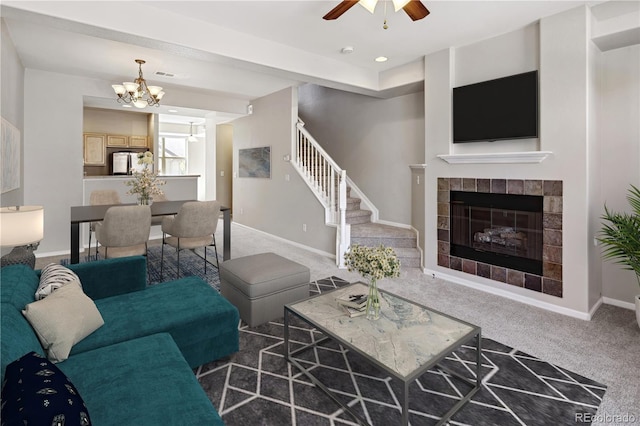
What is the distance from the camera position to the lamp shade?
223 cm

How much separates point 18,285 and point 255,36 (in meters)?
3.19

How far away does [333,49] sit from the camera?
4.19m

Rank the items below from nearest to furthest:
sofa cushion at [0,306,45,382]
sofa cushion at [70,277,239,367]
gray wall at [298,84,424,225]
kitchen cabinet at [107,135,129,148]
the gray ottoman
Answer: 1. sofa cushion at [0,306,45,382]
2. sofa cushion at [70,277,239,367]
3. the gray ottoman
4. gray wall at [298,84,424,225]
5. kitchen cabinet at [107,135,129,148]

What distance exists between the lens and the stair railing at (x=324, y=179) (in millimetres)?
4883

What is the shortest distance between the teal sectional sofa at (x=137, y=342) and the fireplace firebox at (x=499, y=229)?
301cm

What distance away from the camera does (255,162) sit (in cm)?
725

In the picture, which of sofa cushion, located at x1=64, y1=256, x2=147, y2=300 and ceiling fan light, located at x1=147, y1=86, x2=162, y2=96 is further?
ceiling fan light, located at x1=147, y1=86, x2=162, y2=96

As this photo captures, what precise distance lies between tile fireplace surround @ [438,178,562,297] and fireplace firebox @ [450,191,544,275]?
5cm

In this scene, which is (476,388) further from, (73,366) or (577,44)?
(577,44)

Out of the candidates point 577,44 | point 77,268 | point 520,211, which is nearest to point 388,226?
point 520,211

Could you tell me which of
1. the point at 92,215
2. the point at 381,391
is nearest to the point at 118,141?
the point at 92,215

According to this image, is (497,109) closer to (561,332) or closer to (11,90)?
(561,332)

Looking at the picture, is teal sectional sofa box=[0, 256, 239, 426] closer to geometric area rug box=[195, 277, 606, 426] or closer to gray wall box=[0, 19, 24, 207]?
geometric area rug box=[195, 277, 606, 426]

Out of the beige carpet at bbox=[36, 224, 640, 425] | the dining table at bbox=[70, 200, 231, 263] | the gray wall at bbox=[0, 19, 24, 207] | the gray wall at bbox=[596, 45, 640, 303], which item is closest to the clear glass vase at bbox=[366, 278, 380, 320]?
the beige carpet at bbox=[36, 224, 640, 425]
